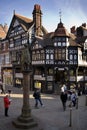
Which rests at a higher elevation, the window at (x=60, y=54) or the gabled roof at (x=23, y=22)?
the gabled roof at (x=23, y=22)

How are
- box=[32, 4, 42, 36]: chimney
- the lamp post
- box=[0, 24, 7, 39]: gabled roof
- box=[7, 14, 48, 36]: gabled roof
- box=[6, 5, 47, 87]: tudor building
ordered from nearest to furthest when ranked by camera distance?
the lamp post → box=[6, 5, 47, 87]: tudor building → box=[32, 4, 42, 36]: chimney → box=[7, 14, 48, 36]: gabled roof → box=[0, 24, 7, 39]: gabled roof

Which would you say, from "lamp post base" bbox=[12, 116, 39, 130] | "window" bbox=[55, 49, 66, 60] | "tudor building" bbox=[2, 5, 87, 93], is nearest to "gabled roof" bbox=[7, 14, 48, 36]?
"tudor building" bbox=[2, 5, 87, 93]

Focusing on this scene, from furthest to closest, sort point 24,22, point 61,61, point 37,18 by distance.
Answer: point 24,22
point 37,18
point 61,61

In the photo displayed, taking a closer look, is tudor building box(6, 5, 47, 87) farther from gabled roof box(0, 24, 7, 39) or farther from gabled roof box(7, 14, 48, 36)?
gabled roof box(0, 24, 7, 39)

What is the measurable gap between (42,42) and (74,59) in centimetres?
622

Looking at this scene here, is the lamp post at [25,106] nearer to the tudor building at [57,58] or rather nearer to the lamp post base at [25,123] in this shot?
the lamp post base at [25,123]

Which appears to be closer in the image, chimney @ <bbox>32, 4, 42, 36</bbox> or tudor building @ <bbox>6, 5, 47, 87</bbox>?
tudor building @ <bbox>6, 5, 47, 87</bbox>

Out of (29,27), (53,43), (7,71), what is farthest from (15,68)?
(53,43)

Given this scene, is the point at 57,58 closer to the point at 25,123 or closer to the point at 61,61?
the point at 61,61

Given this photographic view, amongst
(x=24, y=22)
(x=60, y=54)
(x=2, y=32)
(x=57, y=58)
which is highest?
(x=2, y=32)

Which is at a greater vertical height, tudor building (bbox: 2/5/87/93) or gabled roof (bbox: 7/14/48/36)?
gabled roof (bbox: 7/14/48/36)

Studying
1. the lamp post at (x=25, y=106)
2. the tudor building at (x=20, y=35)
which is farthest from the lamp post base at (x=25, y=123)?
the tudor building at (x=20, y=35)

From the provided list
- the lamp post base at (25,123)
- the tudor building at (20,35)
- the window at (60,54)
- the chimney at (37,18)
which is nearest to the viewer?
the lamp post base at (25,123)

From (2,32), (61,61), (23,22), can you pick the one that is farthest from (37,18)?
(2,32)
